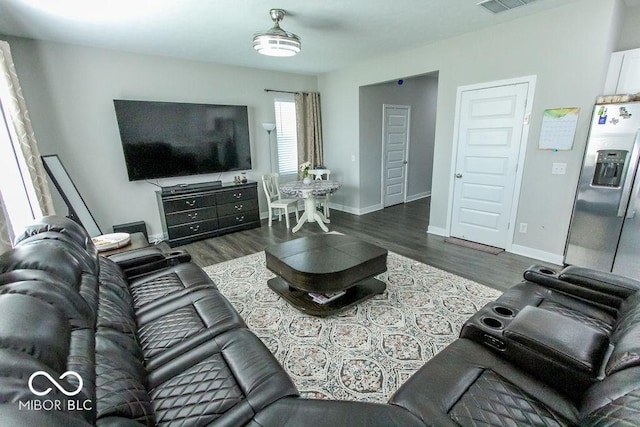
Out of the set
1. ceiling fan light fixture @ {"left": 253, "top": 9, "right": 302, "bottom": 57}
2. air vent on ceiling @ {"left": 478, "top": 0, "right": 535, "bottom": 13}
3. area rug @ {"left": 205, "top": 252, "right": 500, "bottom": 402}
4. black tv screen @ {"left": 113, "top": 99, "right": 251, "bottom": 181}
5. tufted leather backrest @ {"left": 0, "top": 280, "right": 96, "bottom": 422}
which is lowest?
area rug @ {"left": 205, "top": 252, "right": 500, "bottom": 402}

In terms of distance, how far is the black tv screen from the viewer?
4.03m

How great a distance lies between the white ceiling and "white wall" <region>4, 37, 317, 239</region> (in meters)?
0.22

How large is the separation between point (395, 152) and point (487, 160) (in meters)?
2.57

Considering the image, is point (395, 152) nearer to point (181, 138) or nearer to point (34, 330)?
point (181, 138)

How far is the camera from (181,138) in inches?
173

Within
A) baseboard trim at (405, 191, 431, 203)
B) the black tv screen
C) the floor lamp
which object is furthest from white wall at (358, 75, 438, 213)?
the black tv screen

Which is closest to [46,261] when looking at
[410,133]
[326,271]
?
[326,271]

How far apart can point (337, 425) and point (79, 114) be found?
4692mm

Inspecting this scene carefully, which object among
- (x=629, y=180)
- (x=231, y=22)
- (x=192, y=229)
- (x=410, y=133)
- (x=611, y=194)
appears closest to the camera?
(x=629, y=180)

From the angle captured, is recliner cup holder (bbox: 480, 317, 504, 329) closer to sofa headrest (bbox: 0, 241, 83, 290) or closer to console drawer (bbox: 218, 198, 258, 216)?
sofa headrest (bbox: 0, 241, 83, 290)

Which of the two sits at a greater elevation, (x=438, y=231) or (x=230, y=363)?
(x=230, y=363)

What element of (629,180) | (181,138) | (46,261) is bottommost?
(46,261)

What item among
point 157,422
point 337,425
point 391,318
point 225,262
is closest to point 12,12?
point 225,262

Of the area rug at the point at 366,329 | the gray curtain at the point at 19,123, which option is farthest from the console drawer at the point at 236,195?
the gray curtain at the point at 19,123
